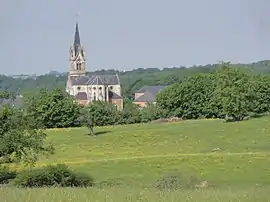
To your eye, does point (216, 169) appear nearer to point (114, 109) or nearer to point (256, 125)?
Answer: point (256, 125)

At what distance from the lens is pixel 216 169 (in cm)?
3906

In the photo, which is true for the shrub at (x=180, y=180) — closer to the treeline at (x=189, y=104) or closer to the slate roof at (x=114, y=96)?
the treeline at (x=189, y=104)

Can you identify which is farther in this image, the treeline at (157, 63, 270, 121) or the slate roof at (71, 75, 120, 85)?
the slate roof at (71, 75, 120, 85)

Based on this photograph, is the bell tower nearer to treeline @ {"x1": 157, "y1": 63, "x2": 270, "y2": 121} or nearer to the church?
the church

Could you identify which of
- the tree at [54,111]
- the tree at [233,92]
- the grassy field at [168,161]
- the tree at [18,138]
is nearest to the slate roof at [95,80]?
the tree at [54,111]

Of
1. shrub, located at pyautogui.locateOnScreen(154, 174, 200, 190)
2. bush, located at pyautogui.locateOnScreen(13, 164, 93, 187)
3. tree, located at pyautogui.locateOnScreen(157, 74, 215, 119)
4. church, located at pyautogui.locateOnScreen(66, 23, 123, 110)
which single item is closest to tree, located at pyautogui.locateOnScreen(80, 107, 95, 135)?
A: tree, located at pyautogui.locateOnScreen(157, 74, 215, 119)

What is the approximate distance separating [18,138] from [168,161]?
39.9 ft

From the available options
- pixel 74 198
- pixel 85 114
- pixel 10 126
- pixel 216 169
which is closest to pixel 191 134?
pixel 85 114

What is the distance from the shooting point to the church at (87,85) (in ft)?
578

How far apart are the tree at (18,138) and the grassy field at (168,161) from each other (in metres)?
4.24

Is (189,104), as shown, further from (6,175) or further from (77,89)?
(77,89)

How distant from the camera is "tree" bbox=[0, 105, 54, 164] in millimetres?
36000

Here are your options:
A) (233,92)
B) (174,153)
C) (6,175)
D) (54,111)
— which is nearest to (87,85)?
(54,111)

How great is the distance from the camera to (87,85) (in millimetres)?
181125
